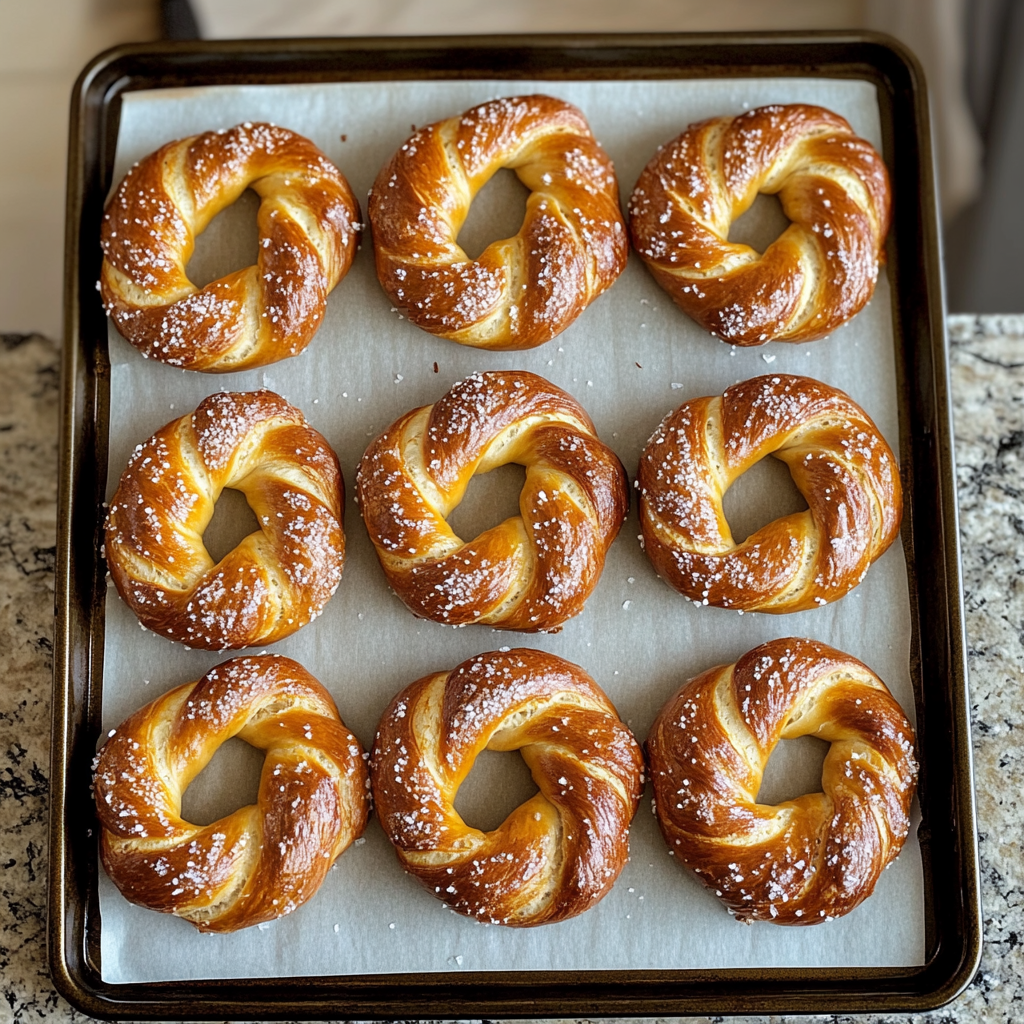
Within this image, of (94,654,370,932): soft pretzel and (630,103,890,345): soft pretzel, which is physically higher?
(630,103,890,345): soft pretzel

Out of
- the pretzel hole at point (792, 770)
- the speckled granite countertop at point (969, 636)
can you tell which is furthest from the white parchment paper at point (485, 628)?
the speckled granite countertop at point (969, 636)

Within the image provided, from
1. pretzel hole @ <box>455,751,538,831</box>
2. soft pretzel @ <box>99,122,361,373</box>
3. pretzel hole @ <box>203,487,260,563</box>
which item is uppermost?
soft pretzel @ <box>99,122,361,373</box>

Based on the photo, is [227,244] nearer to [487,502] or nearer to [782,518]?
[487,502]

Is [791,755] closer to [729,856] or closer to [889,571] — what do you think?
[729,856]

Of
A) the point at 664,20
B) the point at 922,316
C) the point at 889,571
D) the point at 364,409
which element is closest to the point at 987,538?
the point at 889,571

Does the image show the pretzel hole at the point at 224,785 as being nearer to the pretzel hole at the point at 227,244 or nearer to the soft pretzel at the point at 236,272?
the soft pretzel at the point at 236,272

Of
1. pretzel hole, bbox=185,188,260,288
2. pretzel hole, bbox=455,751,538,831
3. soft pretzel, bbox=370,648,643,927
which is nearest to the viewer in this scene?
soft pretzel, bbox=370,648,643,927

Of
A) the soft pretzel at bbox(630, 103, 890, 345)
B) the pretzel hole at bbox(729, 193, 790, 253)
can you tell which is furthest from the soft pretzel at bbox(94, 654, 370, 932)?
the pretzel hole at bbox(729, 193, 790, 253)

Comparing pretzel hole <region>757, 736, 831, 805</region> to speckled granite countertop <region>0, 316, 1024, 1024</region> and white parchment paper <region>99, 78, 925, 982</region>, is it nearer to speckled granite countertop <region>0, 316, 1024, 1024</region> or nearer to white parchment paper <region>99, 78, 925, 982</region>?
white parchment paper <region>99, 78, 925, 982</region>
